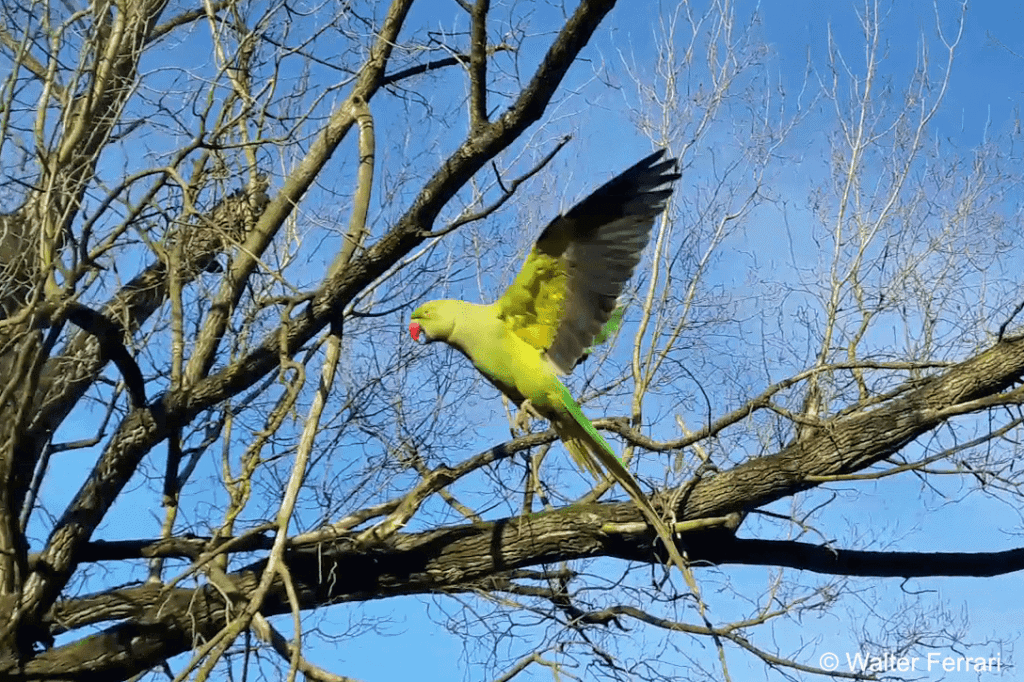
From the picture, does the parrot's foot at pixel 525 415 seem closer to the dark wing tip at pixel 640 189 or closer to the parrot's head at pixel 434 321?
the parrot's head at pixel 434 321

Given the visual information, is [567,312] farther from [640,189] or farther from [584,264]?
[640,189]

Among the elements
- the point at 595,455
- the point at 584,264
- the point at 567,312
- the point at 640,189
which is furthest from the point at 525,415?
the point at 640,189

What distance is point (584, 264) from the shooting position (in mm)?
4152

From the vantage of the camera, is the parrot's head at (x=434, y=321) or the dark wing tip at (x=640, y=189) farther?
the parrot's head at (x=434, y=321)

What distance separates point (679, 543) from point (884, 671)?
1.16 metres

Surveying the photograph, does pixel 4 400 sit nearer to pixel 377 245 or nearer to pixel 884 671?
pixel 377 245

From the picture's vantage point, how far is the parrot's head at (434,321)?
4.37 meters

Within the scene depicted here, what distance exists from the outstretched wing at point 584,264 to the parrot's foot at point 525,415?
22 centimetres

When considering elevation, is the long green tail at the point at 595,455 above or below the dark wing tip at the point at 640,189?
below

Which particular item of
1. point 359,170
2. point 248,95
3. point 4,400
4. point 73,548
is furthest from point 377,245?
point 73,548

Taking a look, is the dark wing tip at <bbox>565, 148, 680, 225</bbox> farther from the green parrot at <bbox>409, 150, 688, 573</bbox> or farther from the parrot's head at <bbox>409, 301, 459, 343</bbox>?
the parrot's head at <bbox>409, 301, 459, 343</bbox>

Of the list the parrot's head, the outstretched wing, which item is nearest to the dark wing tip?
the outstretched wing

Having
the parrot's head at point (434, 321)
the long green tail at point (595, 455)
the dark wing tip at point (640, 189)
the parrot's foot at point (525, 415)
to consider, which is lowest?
the long green tail at point (595, 455)

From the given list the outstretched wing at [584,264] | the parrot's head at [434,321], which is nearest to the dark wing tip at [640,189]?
the outstretched wing at [584,264]
